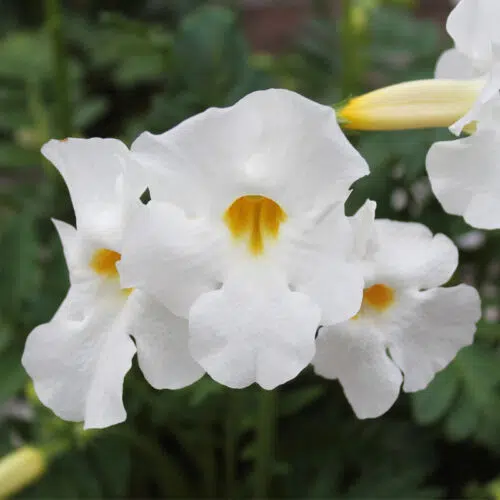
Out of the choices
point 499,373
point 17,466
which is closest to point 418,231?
point 499,373

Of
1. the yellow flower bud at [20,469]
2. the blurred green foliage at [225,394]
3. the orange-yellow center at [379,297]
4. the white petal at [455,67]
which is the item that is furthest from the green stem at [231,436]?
the white petal at [455,67]

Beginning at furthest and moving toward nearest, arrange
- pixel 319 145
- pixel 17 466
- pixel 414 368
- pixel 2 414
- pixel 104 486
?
pixel 2 414
pixel 104 486
pixel 17 466
pixel 414 368
pixel 319 145

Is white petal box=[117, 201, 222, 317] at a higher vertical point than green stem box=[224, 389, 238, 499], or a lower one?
higher

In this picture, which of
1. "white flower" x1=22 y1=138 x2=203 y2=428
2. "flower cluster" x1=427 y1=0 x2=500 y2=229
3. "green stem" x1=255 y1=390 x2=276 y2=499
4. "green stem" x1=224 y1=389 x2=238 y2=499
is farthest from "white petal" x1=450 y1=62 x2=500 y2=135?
"green stem" x1=224 y1=389 x2=238 y2=499

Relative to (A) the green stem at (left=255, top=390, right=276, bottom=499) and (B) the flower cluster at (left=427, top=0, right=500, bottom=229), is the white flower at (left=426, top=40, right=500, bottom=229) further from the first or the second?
(A) the green stem at (left=255, top=390, right=276, bottom=499)

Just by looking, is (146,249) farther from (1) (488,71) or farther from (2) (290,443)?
(2) (290,443)

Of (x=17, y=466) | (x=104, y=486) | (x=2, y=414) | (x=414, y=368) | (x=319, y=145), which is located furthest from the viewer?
(x=2, y=414)
